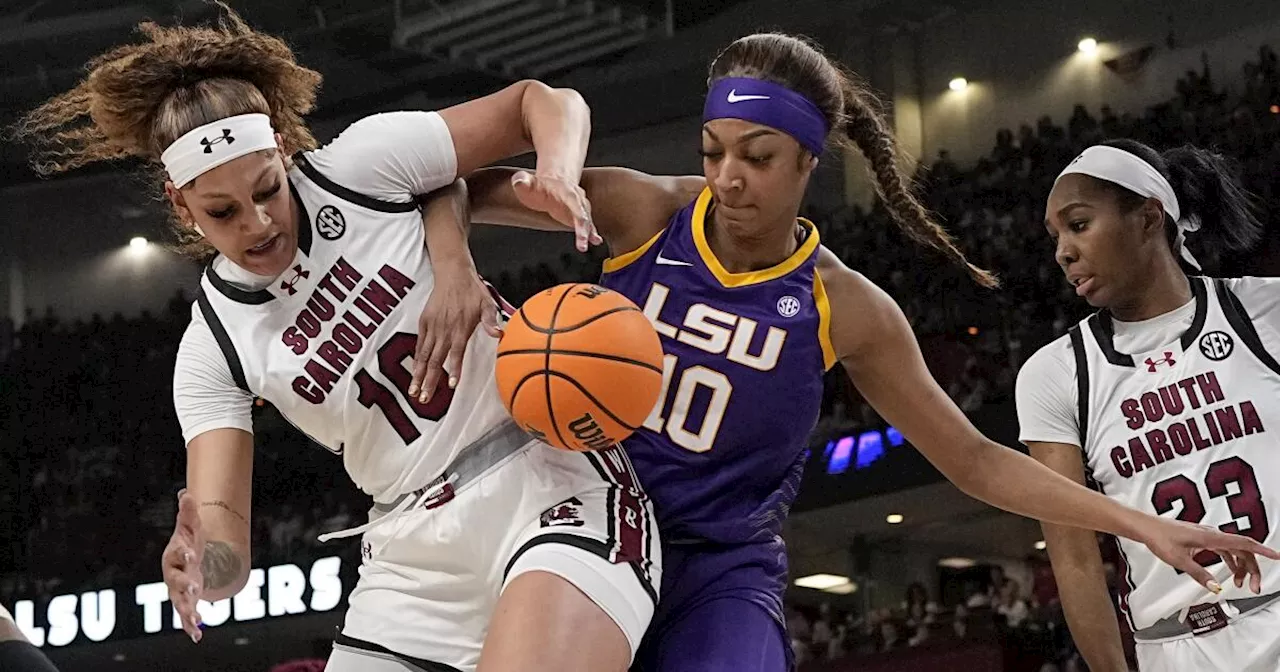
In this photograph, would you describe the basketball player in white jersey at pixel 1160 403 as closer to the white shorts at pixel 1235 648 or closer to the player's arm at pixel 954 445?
the white shorts at pixel 1235 648

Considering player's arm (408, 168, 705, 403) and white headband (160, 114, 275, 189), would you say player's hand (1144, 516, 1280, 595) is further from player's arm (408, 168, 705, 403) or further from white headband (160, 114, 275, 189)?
white headband (160, 114, 275, 189)

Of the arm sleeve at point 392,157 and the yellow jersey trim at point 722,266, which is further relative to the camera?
the yellow jersey trim at point 722,266

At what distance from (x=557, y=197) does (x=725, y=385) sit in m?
0.71

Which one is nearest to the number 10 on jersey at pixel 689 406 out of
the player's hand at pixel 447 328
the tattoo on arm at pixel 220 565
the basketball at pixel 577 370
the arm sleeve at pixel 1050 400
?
the basketball at pixel 577 370

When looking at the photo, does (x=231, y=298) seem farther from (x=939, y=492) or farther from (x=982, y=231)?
(x=982, y=231)

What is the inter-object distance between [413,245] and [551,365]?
493 mm

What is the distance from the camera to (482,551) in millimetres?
3010

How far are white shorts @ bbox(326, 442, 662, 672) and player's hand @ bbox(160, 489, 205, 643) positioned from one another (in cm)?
43

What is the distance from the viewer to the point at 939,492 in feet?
45.3

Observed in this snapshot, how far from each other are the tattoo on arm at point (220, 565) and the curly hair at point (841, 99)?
1.52 meters

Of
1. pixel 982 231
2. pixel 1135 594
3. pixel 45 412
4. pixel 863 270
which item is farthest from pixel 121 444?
pixel 1135 594

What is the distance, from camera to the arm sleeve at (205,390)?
3182 mm

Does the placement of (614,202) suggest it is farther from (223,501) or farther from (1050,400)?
(1050,400)

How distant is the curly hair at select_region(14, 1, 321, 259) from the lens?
10.3ft
